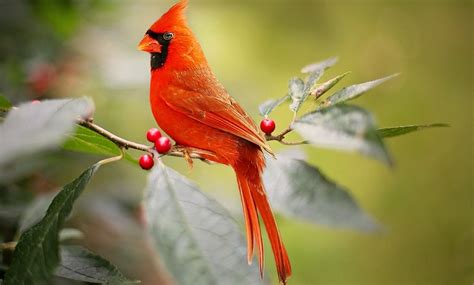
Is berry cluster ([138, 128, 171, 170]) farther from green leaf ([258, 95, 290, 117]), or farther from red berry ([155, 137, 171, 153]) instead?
green leaf ([258, 95, 290, 117])

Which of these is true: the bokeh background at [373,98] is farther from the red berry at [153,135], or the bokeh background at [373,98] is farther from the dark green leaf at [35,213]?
the red berry at [153,135]

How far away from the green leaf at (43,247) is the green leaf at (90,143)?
3.8 inches

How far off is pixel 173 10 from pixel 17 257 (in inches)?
19.1

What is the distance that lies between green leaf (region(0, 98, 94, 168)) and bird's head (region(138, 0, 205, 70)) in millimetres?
322

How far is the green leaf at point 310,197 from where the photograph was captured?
0.63 metres

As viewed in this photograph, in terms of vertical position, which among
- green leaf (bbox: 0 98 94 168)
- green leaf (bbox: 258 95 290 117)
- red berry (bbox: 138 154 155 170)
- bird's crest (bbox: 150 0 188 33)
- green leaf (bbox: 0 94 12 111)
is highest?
bird's crest (bbox: 150 0 188 33)

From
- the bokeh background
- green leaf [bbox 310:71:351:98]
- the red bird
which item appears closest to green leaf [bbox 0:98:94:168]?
the red bird

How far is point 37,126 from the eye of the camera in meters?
0.58

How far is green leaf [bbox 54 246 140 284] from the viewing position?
810 millimetres

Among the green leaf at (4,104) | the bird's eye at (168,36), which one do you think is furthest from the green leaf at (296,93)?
the green leaf at (4,104)

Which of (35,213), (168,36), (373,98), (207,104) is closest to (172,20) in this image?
(168,36)

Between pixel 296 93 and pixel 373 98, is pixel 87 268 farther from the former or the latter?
pixel 373 98

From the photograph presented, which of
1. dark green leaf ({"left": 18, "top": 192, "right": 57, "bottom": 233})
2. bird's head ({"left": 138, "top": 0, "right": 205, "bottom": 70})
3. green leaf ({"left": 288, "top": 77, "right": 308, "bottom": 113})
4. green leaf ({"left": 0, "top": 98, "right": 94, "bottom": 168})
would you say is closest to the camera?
green leaf ({"left": 0, "top": 98, "right": 94, "bottom": 168})

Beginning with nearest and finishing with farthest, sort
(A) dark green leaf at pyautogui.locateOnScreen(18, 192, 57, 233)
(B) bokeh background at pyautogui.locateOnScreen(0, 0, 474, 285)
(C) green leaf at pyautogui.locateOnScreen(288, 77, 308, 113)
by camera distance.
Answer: (C) green leaf at pyautogui.locateOnScreen(288, 77, 308, 113)
(A) dark green leaf at pyautogui.locateOnScreen(18, 192, 57, 233)
(B) bokeh background at pyautogui.locateOnScreen(0, 0, 474, 285)
